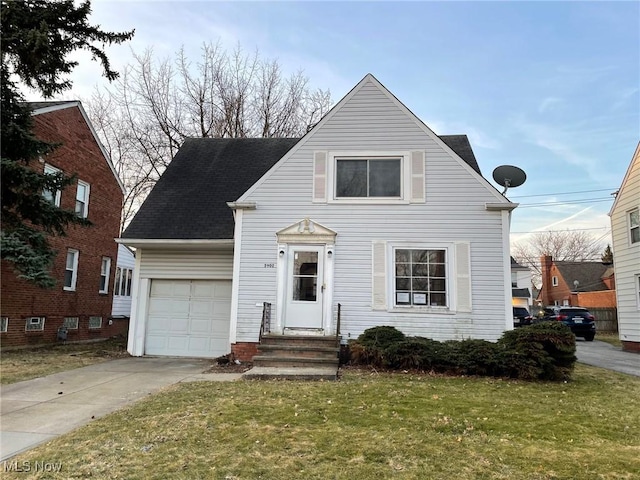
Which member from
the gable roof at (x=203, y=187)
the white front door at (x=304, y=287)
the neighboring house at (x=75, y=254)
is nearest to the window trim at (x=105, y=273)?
the neighboring house at (x=75, y=254)

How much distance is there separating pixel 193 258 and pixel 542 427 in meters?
9.25

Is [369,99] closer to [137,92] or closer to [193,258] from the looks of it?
[193,258]

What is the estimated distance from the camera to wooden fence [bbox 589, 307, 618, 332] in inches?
1056

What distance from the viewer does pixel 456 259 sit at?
9945 mm

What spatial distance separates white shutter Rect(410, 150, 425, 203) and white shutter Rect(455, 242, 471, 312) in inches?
58.8

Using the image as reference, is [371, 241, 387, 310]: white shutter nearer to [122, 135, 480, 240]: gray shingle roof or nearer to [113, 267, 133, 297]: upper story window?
[122, 135, 480, 240]: gray shingle roof

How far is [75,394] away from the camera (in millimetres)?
6852

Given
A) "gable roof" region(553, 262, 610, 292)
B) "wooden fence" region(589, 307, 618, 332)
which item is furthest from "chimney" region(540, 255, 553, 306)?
"wooden fence" region(589, 307, 618, 332)

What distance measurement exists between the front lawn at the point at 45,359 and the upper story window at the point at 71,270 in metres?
2.43

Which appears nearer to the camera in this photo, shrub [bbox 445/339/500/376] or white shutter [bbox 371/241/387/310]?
shrub [bbox 445/339/500/376]

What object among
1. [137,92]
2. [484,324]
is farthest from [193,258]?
[137,92]

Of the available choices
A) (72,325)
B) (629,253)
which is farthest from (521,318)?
(72,325)

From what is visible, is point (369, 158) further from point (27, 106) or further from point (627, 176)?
point (627, 176)

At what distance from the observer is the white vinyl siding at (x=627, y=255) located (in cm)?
1483
